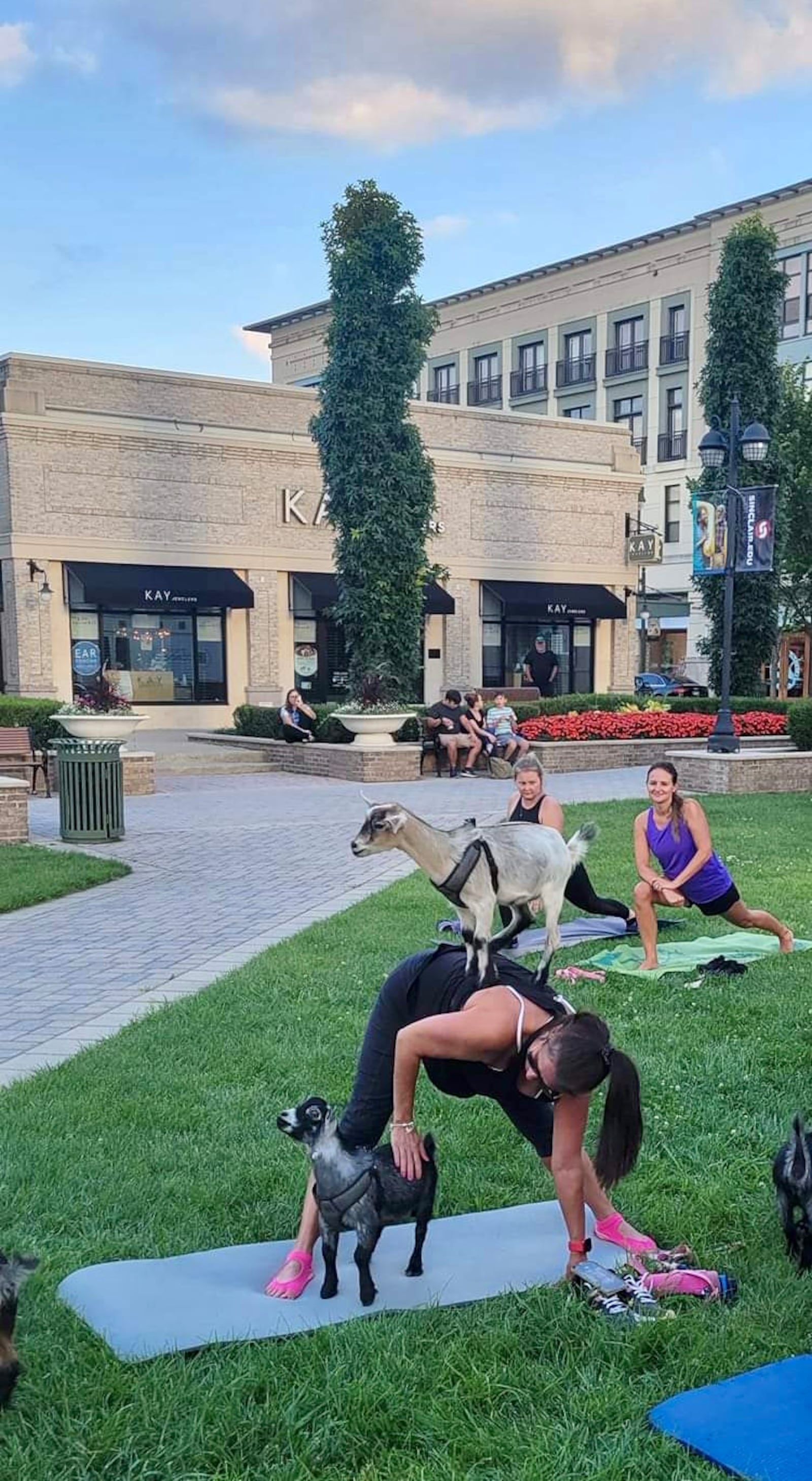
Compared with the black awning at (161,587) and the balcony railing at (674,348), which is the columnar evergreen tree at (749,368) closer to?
the black awning at (161,587)

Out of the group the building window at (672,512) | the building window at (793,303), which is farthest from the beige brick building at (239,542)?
the building window at (672,512)

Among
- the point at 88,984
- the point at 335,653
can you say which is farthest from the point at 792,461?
the point at 88,984

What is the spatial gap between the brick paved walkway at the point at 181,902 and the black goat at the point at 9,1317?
8.42 ft

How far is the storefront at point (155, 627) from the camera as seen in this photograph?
27.6 metres

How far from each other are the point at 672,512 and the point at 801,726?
35828 mm

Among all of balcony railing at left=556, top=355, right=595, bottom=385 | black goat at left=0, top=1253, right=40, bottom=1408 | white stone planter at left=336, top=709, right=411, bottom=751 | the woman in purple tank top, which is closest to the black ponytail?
black goat at left=0, top=1253, right=40, bottom=1408

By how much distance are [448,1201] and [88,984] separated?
3.77 m

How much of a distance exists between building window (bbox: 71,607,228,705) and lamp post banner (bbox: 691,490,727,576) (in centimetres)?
1332

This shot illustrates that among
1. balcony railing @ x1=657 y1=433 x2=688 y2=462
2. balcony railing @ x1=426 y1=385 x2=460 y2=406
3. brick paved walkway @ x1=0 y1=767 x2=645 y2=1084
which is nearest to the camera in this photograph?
brick paved walkway @ x1=0 y1=767 x2=645 y2=1084

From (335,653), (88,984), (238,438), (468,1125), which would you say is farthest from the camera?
(335,653)

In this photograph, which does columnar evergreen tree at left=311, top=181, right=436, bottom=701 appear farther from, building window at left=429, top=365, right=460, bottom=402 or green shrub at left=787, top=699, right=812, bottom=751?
building window at left=429, top=365, right=460, bottom=402

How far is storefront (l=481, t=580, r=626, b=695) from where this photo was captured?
34125 millimetres

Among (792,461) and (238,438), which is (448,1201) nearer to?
(238,438)

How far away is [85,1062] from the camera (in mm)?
5809
